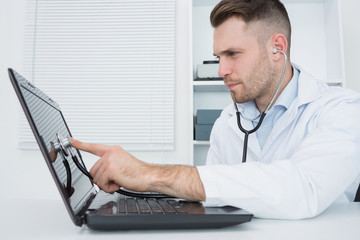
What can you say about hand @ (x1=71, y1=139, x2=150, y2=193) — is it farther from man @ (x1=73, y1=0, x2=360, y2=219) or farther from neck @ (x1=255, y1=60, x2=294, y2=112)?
neck @ (x1=255, y1=60, x2=294, y2=112)

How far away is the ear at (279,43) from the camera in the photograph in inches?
54.2

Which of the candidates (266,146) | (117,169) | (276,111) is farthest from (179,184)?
(276,111)

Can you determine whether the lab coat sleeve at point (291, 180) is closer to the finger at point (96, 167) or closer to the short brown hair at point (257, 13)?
the finger at point (96, 167)

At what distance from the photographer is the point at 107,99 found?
8.57 ft

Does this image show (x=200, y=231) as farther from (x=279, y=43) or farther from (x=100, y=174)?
(x=279, y=43)

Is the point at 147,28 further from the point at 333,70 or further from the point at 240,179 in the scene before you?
the point at 240,179

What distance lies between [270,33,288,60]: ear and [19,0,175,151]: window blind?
4.19 ft

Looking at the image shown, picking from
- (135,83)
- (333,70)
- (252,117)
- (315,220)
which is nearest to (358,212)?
(315,220)

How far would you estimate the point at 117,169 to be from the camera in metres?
0.71

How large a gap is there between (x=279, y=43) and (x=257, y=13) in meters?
0.16

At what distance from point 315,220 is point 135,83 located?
212cm

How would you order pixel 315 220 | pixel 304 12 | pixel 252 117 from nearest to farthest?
pixel 315 220, pixel 252 117, pixel 304 12

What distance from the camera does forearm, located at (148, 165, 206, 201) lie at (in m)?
0.68

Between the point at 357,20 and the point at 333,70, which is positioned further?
the point at 357,20
